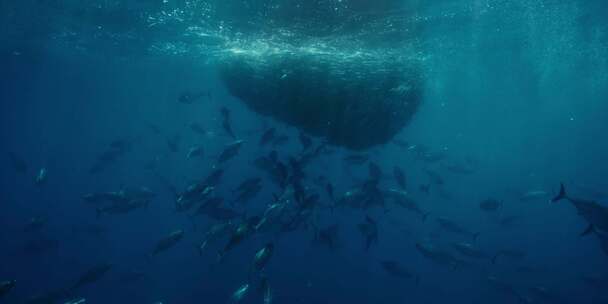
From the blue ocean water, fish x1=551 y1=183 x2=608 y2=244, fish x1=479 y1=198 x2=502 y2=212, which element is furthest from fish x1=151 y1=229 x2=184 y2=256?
fish x1=479 y1=198 x2=502 y2=212

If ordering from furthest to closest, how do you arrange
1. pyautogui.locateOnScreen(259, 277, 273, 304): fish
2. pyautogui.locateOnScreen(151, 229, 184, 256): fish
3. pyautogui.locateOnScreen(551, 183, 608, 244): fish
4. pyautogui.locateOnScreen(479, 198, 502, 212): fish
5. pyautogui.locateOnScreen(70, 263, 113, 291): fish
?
1. pyautogui.locateOnScreen(479, 198, 502, 212): fish
2. pyautogui.locateOnScreen(70, 263, 113, 291): fish
3. pyautogui.locateOnScreen(151, 229, 184, 256): fish
4. pyautogui.locateOnScreen(259, 277, 273, 304): fish
5. pyautogui.locateOnScreen(551, 183, 608, 244): fish

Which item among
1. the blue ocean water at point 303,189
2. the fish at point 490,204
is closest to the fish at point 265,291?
the blue ocean water at point 303,189

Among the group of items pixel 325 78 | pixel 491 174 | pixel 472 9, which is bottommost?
pixel 491 174

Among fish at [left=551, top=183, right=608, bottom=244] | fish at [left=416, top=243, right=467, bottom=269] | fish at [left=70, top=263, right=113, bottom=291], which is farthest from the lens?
fish at [left=416, top=243, right=467, bottom=269]

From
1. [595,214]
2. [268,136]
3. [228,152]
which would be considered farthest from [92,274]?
[595,214]

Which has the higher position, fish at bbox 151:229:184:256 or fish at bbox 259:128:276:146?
fish at bbox 259:128:276:146

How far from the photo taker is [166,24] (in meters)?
19.6

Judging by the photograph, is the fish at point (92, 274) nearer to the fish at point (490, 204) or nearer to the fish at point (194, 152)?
the fish at point (194, 152)

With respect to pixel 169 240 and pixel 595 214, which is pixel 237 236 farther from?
pixel 595 214

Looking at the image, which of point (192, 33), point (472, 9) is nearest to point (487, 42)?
point (472, 9)

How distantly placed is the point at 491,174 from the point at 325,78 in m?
58.4

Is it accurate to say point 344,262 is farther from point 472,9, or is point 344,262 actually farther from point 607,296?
point 472,9

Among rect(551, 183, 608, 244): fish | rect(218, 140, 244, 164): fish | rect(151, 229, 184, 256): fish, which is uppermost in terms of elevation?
rect(551, 183, 608, 244): fish

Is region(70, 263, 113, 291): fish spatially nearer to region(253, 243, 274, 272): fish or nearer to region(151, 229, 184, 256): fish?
region(151, 229, 184, 256): fish
